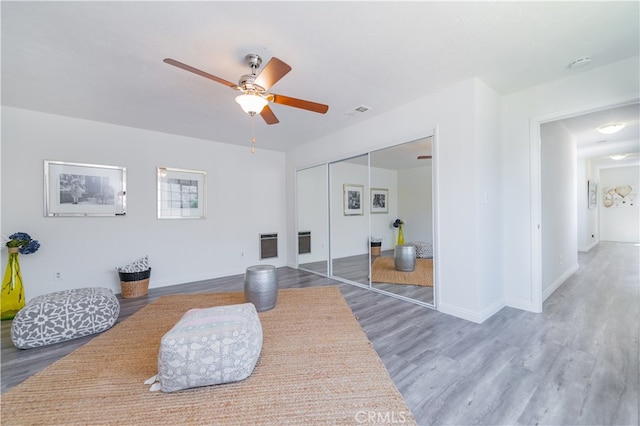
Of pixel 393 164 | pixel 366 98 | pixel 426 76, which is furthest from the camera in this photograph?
pixel 393 164

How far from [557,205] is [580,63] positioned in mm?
2410

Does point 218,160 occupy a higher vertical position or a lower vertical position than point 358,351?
higher

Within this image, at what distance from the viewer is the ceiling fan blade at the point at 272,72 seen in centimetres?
186

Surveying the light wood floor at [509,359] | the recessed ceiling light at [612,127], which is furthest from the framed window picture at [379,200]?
the recessed ceiling light at [612,127]

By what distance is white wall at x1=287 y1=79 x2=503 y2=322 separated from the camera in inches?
110

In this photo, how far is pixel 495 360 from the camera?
210cm

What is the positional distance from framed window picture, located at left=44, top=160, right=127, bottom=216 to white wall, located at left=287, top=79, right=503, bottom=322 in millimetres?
4592

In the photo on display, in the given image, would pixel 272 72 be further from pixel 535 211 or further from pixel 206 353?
pixel 535 211

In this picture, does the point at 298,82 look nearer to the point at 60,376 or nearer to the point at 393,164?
the point at 393,164

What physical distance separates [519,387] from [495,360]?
32 cm

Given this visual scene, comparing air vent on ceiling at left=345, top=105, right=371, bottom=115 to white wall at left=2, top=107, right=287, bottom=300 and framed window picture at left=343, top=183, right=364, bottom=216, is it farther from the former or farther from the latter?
white wall at left=2, top=107, right=287, bottom=300

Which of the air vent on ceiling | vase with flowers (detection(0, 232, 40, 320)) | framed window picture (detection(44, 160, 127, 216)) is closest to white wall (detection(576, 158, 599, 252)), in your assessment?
the air vent on ceiling

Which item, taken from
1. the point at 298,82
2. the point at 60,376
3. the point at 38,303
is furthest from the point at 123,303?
the point at 298,82

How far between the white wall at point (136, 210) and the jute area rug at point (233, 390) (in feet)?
6.43
